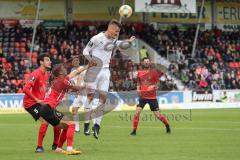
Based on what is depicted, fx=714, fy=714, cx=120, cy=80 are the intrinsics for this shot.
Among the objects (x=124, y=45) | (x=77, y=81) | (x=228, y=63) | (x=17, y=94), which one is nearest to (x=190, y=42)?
(x=228, y=63)

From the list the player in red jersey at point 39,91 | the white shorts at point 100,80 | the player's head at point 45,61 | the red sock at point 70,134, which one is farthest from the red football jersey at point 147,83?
the red sock at point 70,134

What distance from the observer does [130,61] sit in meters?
44.3

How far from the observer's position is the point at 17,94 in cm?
3744

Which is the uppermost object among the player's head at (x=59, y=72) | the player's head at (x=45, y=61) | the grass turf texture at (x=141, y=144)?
the player's head at (x=45, y=61)

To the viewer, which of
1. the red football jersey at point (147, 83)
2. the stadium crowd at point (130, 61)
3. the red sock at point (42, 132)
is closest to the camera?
the red sock at point (42, 132)

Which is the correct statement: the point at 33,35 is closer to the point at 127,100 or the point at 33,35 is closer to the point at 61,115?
the point at 127,100

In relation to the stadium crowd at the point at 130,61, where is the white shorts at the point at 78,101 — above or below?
below

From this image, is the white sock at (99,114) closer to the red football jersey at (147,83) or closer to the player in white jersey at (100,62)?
the player in white jersey at (100,62)

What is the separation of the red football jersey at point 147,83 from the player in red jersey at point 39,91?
21.0 ft

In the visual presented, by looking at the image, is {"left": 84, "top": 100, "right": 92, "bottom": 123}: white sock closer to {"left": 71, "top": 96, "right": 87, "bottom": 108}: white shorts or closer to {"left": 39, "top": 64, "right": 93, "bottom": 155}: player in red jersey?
{"left": 71, "top": 96, "right": 87, "bottom": 108}: white shorts

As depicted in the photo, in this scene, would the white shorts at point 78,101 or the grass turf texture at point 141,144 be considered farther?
the white shorts at point 78,101

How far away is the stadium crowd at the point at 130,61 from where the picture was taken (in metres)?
41.8

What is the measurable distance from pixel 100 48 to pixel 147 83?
4.08 m

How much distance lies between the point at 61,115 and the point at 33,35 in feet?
90.1
